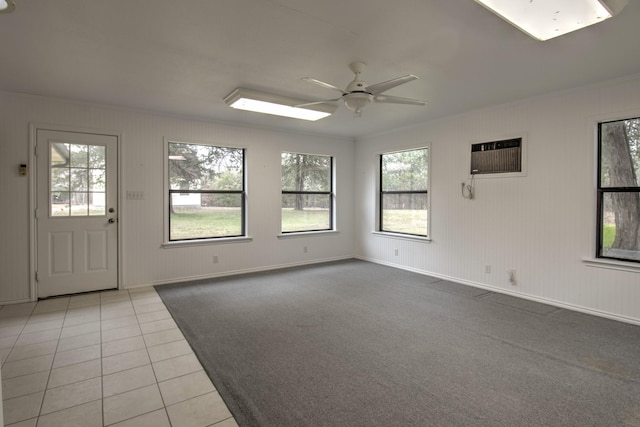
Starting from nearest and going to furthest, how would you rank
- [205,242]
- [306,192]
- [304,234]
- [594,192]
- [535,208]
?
[594,192] → [535,208] → [205,242] → [304,234] → [306,192]

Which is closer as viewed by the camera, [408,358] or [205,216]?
[408,358]

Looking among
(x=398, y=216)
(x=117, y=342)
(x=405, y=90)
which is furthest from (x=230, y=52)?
(x=398, y=216)

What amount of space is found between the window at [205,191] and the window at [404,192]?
102 inches

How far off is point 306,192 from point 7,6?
5056mm

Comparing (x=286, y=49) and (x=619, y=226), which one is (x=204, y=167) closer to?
(x=286, y=49)

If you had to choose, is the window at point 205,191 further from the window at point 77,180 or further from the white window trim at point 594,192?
the white window trim at point 594,192

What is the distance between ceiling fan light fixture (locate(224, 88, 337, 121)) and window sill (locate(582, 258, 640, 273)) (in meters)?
3.34

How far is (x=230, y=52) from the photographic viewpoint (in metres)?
2.93

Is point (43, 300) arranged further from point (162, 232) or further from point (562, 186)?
point (562, 186)

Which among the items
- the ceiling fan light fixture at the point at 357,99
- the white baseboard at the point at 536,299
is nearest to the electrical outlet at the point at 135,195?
the ceiling fan light fixture at the point at 357,99

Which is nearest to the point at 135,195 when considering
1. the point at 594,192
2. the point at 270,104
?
the point at 270,104

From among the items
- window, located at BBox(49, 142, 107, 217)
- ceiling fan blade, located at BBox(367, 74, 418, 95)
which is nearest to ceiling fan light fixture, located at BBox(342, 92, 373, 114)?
ceiling fan blade, located at BBox(367, 74, 418, 95)

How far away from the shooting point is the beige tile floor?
2.08 m

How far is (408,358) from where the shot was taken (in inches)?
109
